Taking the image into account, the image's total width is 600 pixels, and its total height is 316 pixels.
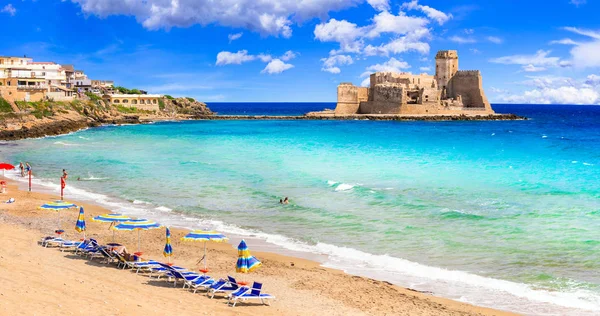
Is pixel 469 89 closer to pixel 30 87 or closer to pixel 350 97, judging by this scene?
pixel 350 97

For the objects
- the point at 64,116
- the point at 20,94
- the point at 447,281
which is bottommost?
the point at 447,281

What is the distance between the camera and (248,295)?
11.2m

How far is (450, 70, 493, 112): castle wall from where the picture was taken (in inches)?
3568

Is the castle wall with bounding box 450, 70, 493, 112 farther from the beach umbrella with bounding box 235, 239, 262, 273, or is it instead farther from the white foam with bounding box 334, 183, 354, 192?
the beach umbrella with bounding box 235, 239, 262, 273

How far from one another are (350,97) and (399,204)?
76.6 meters

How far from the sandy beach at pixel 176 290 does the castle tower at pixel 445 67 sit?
8208 centimetres

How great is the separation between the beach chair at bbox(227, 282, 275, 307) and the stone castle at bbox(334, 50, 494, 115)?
261ft

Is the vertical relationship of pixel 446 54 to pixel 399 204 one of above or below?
above

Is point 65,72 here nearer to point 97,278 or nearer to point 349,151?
point 349,151

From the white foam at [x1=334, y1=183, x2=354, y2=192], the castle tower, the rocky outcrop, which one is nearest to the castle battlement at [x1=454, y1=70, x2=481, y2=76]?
the castle tower

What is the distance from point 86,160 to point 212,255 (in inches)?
991

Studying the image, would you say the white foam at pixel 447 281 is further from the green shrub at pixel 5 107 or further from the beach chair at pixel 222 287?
the green shrub at pixel 5 107

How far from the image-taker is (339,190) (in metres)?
25.1

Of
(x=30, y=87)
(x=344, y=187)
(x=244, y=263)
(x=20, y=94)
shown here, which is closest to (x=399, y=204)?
(x=344, y=187)
